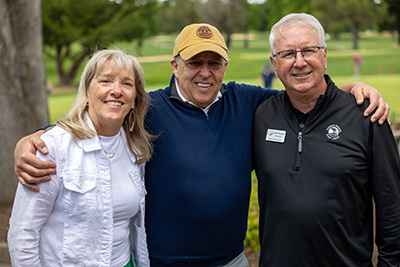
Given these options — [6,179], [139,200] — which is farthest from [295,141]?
[6,179]

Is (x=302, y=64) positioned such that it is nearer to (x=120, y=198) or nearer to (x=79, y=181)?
(x=120, y=198)

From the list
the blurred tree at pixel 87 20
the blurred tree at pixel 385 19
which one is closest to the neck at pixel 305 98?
the blurred tree at pixel 385 19

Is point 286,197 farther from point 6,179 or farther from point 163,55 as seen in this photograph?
point 163,55

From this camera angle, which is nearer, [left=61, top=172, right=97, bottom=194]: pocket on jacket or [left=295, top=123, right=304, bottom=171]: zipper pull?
[left=61, top=172, right=97, bottom=194]: pocket on jacket

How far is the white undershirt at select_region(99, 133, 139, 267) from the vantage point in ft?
8.68

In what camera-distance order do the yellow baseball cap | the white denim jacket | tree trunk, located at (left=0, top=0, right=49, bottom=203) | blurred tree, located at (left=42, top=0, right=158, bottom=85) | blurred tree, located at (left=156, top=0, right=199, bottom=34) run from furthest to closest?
blurred tree, located at (left=156, top=0, right=199, bottom=34)
blurred tree, located at (left=42, top=0, right=158, bottom=85)
tree trunk, located at (left=0, top=0, right=49, bottom=203)
the yellow baseball cap
the white denim jacket

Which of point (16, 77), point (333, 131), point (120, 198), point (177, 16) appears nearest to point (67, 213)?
point (120, 198)

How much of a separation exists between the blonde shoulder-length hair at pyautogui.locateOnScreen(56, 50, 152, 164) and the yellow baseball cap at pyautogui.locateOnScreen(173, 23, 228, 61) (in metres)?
0.45

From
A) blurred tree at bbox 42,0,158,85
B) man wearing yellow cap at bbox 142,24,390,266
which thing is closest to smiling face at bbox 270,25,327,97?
man wearing yellow cap at bbox 142,24,390,266

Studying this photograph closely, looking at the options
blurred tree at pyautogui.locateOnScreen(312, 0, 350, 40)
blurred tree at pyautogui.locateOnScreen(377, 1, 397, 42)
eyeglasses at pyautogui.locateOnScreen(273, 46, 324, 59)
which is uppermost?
blurred tree at pyautogui.locateOnScreen(312, 0, 350, 40)

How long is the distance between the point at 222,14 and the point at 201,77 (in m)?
59.7

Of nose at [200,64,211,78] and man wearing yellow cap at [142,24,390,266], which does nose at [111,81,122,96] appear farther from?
nose at [200,64,211,78]

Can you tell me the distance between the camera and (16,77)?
242 inches

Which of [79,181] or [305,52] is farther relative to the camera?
[305,52]
